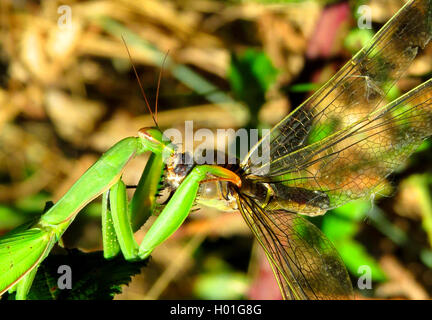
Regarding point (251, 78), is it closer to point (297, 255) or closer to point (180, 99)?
point (180, 99)

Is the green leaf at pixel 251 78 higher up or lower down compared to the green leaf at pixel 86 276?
higher up

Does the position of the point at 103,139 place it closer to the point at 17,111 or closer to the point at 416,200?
the point at 17,111

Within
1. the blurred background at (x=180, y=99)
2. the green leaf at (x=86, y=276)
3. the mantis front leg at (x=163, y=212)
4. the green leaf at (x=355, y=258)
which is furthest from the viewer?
the blurred background at (x=180, y=99)

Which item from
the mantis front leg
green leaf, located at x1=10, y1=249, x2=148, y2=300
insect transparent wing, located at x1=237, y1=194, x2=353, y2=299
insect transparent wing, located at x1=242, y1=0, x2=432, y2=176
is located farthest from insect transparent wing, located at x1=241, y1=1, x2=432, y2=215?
green leaf, located at x1=10, y1=249, x2=148, y2=300

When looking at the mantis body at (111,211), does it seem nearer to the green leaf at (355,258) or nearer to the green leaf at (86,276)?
the green leaf at (86,276)

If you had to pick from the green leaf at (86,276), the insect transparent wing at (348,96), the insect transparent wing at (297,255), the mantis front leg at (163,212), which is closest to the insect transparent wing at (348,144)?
the insect transparent wing at (348,96)
